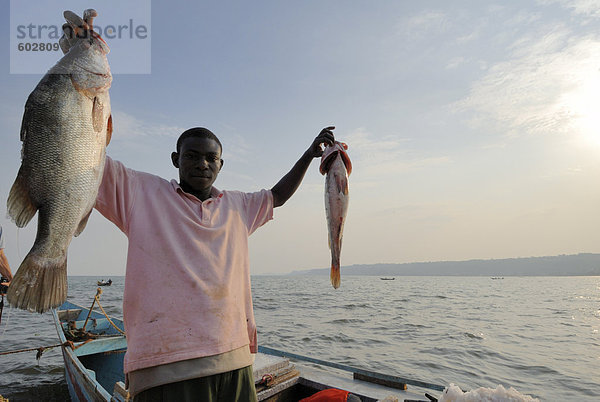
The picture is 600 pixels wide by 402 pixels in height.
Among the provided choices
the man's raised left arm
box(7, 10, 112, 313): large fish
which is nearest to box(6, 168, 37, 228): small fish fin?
box(7, 10, 112, 313): large fish

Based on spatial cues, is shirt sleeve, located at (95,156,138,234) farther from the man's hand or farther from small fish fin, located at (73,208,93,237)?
the man's hand

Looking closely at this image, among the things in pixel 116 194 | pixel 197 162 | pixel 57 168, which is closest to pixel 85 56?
pixel 57 168

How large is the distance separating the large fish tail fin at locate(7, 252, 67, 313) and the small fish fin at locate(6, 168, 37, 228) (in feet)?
0.85

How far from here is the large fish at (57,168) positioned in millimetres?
1593

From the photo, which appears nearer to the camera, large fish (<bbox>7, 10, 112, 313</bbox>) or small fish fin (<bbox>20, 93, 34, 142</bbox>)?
large fish (<bbox>7, 10, 112, 313</bbox>)

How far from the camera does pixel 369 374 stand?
577 cm

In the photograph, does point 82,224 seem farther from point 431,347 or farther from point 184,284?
point 431,347

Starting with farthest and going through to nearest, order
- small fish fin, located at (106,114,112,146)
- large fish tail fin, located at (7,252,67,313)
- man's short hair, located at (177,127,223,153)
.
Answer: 1. man's short hair, located at (177,127,223,153)
2. small fish fin, located at (106,114,112,146)
3. large fish tail fin, located at (7,252,67,313)

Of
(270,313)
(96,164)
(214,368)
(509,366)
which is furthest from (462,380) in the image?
(270,313)

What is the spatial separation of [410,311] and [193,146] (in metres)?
23.8

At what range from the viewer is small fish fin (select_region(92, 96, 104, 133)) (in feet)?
5.88

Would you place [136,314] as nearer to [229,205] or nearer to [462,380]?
[229,205]

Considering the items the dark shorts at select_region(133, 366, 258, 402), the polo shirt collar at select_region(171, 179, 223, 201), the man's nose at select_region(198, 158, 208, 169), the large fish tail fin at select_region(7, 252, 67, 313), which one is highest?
the man's nose at select_region(198, 158, 208, 169)

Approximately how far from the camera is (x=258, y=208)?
9.48 feet
